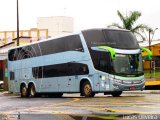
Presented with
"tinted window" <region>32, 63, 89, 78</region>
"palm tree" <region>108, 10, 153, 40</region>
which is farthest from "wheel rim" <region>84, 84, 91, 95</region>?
"palm tree" <region>108, 10, 153, 40</region>

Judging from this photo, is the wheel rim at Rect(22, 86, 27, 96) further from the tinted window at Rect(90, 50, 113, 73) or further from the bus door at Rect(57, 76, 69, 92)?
the tinted window at Rect(90, 50, 113, 73)

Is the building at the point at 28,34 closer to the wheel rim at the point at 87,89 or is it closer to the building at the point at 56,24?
the building at the point at 56,24

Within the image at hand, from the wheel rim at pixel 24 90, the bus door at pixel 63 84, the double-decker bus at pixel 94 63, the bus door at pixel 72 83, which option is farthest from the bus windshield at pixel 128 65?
the wheel rim at pixel 24 90

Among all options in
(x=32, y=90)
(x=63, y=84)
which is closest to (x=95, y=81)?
(x=63, y=84)

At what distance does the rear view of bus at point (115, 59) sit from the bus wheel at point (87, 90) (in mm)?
710

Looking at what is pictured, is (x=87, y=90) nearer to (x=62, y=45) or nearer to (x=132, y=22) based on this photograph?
(x=62, y=45)

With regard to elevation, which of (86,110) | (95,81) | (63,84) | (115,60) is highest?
(115,60)

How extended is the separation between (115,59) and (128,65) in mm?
889

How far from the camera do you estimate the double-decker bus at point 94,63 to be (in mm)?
25188

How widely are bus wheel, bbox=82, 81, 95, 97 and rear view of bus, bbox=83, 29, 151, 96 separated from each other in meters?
0.71

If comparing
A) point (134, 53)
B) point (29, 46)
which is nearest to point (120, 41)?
point (134, 53)

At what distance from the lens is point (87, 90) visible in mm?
26109

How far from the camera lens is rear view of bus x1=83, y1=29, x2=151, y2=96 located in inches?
989

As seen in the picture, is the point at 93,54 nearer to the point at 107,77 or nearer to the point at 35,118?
the point at 107,77
